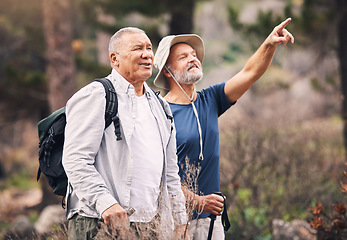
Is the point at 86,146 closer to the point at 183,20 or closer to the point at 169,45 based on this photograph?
the point at 169,45

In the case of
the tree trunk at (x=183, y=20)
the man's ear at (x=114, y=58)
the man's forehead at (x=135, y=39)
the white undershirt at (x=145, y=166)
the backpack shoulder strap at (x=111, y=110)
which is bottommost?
the white undershirt at (x=145, y=166)

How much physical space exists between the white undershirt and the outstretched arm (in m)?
0.90

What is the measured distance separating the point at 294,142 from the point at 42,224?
16.1 ft

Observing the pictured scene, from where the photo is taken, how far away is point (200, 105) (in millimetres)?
3402

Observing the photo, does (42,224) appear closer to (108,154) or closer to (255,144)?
(255,144)

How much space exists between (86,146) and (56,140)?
11.6 inches

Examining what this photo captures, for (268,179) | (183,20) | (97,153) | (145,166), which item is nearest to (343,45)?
(183,20)

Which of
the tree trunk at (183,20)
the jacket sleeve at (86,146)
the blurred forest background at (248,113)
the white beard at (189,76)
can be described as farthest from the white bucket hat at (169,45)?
the tree trunk at (183,20)

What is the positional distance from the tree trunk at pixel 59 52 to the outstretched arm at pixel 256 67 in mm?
5539

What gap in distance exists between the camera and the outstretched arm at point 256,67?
10.8 ft

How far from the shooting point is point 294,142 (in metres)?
9.10

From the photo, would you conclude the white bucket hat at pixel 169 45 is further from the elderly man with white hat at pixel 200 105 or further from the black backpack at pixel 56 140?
the black backpack at pixel 56 140

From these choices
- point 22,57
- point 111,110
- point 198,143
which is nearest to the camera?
point 111,110

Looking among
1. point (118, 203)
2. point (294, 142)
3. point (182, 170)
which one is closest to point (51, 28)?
point (294, 142)
